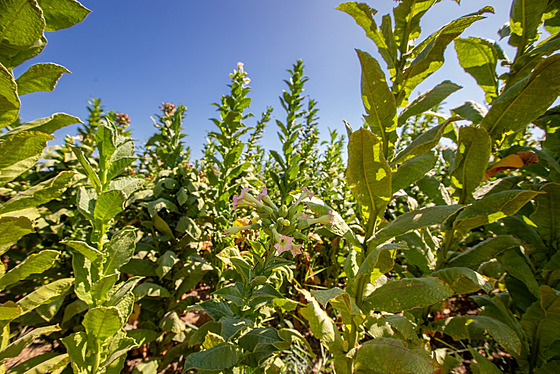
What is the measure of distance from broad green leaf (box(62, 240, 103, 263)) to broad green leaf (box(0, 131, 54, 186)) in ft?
1.16

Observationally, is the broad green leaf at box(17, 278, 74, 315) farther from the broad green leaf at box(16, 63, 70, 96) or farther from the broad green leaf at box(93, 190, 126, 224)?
the broad green leaf at box(16, 63, 70, 96)

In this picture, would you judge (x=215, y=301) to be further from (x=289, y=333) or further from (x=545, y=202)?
(x=545, y=202)

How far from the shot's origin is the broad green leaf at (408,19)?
105 centimetres

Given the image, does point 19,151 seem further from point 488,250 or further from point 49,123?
point 488,250

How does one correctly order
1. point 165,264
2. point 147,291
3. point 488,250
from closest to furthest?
point 488,250, point 147,291, point 165,264

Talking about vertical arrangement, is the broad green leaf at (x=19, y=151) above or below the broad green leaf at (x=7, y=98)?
below

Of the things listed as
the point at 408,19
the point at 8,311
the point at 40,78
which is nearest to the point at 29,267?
the point at 8,311

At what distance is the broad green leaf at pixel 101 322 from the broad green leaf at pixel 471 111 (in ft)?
6.85

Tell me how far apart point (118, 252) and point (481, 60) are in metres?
2.24

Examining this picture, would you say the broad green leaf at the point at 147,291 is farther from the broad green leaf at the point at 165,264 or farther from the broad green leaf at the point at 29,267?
the broad green leaf at the point at 29,267

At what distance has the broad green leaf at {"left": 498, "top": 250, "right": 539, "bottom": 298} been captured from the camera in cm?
121

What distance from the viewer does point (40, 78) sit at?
93 cm

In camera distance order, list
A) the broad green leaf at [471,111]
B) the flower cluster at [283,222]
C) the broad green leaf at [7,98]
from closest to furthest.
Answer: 1. the broad green leaf at [7,98]
2. the flower cluster at [283,222]
3. the broad green leaf at [471,111]

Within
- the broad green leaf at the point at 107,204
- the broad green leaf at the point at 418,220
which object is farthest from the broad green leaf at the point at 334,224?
the broad green leaf at the point at 107,204
